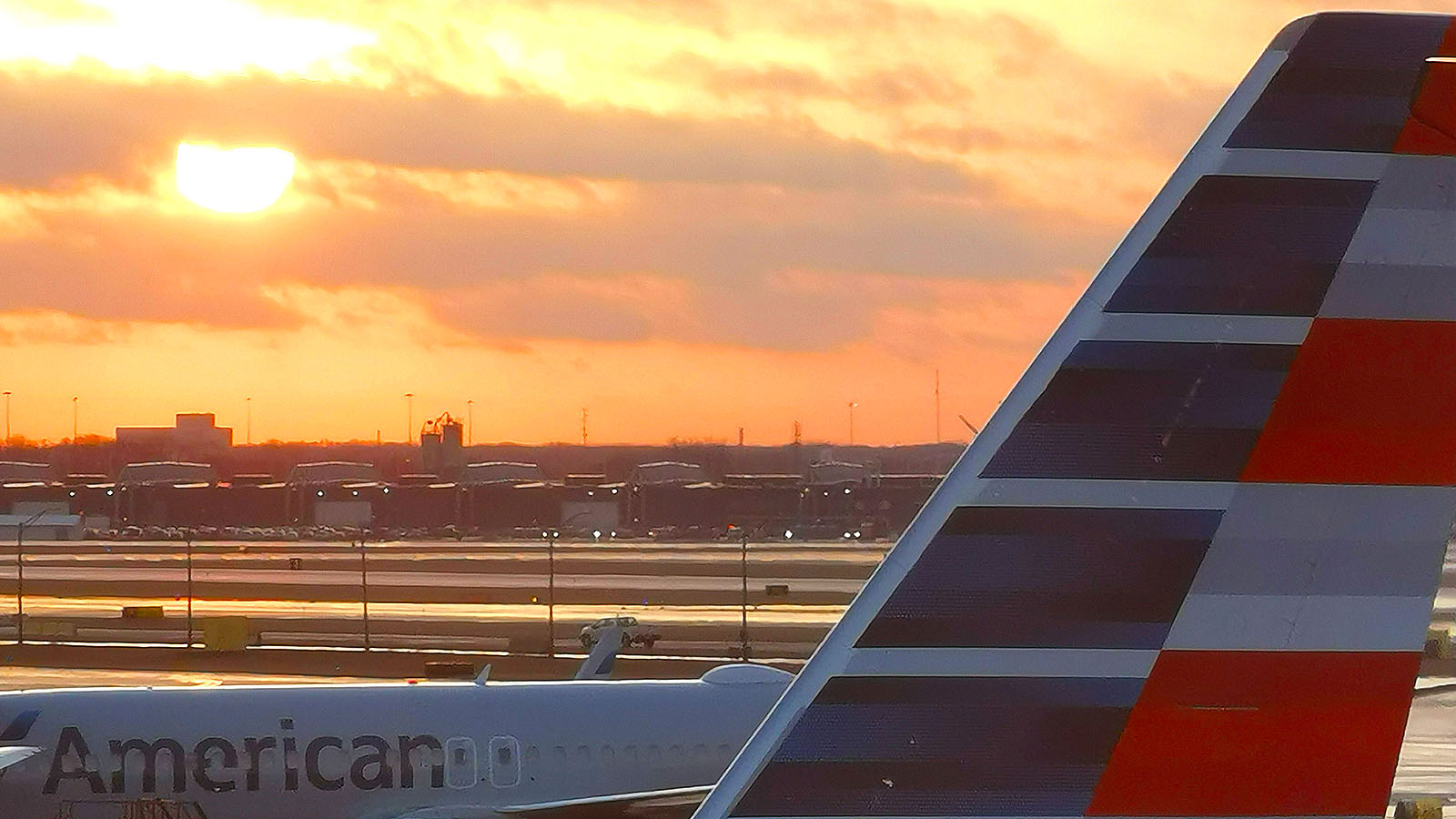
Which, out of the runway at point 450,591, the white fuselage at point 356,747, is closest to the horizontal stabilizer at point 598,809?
the white fuselage at point 356,747

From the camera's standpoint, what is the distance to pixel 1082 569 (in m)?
5.89

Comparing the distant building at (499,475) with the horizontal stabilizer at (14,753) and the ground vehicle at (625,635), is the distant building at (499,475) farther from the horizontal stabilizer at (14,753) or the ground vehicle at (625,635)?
the horizontal stabilizer at (14,753)

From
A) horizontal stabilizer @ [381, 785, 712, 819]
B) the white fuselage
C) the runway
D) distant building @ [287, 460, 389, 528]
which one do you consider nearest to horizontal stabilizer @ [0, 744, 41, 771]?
the white fuselage

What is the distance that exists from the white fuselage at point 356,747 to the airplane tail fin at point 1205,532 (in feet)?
56.6

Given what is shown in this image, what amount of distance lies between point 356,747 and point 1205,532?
58.4 ft

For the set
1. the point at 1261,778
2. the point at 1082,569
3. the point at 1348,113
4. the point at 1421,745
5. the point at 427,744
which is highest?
the point at 1348,113

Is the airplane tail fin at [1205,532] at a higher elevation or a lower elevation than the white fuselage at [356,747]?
higher

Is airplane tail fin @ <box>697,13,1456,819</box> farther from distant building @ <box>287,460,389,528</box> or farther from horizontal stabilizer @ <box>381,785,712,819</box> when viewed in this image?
distant building @ <box>287,460,389,528</box>

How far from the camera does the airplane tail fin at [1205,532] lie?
5.76 m

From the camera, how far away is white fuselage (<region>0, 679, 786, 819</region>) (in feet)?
71.1

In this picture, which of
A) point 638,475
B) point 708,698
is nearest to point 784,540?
point 638,475

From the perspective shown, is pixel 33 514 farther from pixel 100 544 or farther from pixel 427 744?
A: pixel 427 744

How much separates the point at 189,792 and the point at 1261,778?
60.6 feet

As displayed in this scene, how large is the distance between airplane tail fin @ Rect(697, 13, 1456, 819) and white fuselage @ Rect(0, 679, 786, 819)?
56.6 ft
